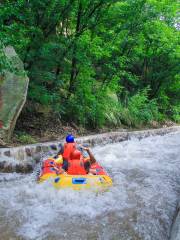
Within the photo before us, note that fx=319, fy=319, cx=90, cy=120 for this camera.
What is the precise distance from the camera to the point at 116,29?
46.6 feet

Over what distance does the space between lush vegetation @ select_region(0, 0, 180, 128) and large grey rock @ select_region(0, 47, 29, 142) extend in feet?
1.37

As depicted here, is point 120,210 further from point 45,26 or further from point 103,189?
point 45,26

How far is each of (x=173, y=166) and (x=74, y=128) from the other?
438 cm

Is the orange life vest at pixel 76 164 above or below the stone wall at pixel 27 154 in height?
above

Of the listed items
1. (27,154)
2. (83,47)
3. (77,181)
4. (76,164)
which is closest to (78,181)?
(77,181)

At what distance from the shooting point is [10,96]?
9.13m

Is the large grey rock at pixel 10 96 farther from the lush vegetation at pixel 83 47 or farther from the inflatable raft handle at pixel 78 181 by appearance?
the inflatable raft handle at pixel 78 181

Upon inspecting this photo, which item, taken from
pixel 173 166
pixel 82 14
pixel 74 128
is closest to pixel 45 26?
pixel 82 14

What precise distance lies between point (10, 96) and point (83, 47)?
11.5ft

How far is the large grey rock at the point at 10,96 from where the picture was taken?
29.3 ft

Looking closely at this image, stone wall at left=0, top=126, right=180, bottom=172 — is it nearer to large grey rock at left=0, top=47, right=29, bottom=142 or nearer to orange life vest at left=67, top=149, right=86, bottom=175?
large grey rock at left=0, top=47, right=29, bottom=142

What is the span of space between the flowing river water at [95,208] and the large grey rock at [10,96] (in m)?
1.73

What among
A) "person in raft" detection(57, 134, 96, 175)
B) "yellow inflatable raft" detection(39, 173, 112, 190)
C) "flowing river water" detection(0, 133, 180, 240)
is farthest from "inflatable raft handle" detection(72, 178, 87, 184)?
"person in raft" detection(57, 134, 96, 175)

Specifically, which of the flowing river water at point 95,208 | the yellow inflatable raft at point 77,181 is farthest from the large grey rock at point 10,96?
the yellow inflatable raft at point 77,181
